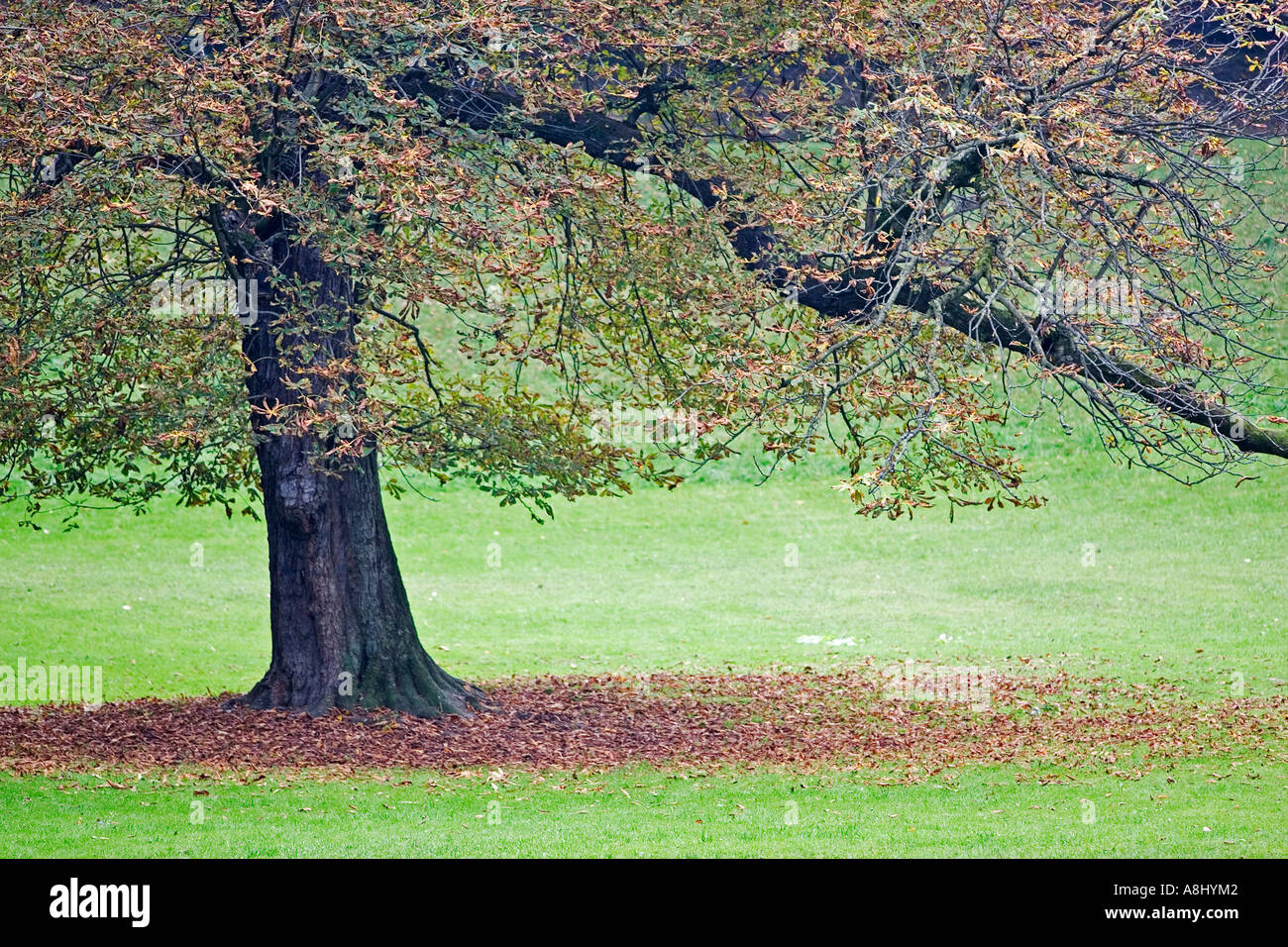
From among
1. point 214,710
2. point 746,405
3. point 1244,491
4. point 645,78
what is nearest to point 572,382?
point 645,78

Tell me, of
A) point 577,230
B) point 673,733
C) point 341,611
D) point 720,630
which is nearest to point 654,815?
point 673,733

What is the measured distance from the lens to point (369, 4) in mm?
9852

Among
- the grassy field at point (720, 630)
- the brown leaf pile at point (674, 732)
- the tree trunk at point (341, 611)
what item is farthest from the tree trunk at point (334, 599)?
the grassy field at point (720, 630)

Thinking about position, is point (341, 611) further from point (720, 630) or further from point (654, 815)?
point (720, 630)

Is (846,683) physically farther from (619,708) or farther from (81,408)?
(81,408)

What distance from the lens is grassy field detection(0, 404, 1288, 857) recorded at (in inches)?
369

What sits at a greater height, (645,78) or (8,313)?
(645,78)

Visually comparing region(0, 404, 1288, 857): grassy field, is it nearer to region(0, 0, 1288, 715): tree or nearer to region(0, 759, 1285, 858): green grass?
region(0, 759, 1285, 858): green grass

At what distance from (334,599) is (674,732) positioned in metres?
3.43

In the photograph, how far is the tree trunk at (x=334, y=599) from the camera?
1225 cm

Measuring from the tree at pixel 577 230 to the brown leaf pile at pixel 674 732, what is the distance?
2.71 ft

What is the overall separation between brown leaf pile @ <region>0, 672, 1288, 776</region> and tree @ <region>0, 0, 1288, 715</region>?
83cm

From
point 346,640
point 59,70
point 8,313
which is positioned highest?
point 59,70

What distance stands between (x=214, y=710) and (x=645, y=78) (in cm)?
721
